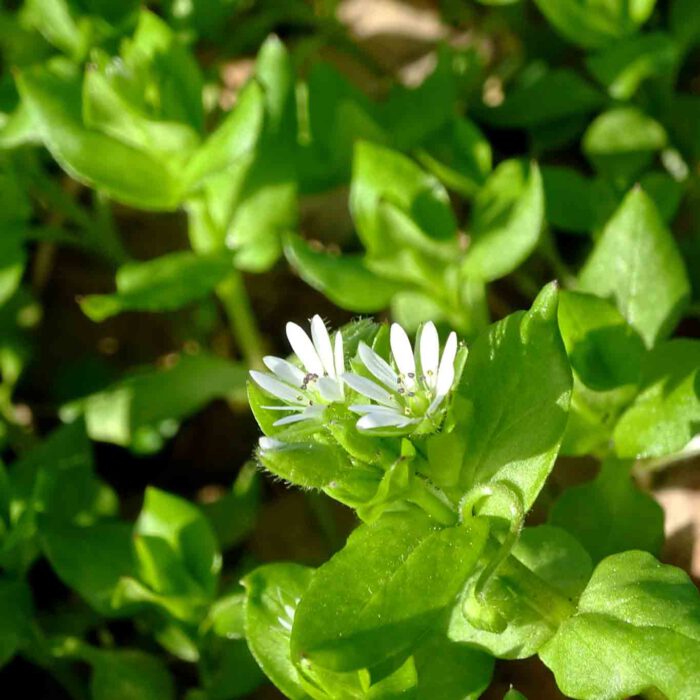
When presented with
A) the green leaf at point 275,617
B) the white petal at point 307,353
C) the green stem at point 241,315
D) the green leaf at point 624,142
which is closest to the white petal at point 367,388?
the white petal at point 307,353

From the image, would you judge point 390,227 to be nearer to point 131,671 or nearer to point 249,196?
point 249,196

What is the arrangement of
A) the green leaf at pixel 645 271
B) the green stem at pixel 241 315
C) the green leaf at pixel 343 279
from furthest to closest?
the green stem at pixel 241 315, the green leaf at pixel 343 279, the green leaf at pixel 645 271

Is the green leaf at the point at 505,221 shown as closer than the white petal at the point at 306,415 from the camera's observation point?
No

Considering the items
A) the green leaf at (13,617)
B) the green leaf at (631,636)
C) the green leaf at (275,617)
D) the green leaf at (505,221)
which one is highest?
the green leaf at (505,221)

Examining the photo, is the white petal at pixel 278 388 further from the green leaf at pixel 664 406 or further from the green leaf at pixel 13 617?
the green leaf at pixel 13 617

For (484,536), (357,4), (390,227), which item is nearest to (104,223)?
(390,227)

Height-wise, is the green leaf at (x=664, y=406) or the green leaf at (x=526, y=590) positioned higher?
the green leaf at (x=664, y=406)
